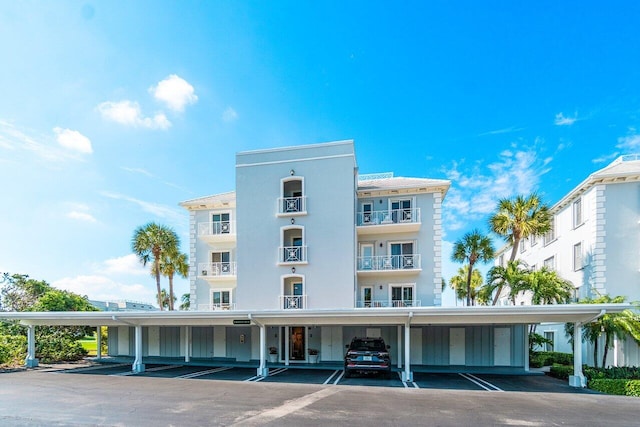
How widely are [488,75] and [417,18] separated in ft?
15.1

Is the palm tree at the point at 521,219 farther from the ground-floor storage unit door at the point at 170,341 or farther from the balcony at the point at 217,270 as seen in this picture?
the ground-floor storage unit door at the point at 170,341

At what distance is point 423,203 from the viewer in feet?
66.9

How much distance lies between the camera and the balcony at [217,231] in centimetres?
2203

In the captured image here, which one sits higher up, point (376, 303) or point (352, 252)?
point (352, 252)

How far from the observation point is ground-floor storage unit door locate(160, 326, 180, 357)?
21828mm

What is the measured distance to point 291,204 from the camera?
66.6 ft

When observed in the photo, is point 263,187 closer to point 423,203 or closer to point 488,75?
point 423,203

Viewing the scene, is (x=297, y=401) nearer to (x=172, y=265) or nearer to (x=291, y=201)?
(x=291, y=201)

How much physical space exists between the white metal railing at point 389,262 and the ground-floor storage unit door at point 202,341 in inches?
372

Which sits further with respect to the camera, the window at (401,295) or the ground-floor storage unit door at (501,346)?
the window at (401,295)

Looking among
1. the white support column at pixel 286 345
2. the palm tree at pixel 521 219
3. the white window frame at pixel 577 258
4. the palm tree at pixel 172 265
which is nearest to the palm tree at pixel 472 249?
the palm tree at pixel 521 219

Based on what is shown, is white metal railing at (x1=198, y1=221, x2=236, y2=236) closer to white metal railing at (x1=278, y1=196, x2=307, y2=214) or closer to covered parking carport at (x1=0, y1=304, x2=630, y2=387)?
white metal railing at (x1=278, y1=196, x2=307, y2=214)

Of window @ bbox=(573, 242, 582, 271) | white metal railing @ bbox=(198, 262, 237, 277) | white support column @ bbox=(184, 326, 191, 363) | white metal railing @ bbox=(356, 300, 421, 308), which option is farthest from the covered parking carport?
white metal railing @ bbox=(198, 262, 237, 277)

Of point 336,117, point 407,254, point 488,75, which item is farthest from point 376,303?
point 488,75
